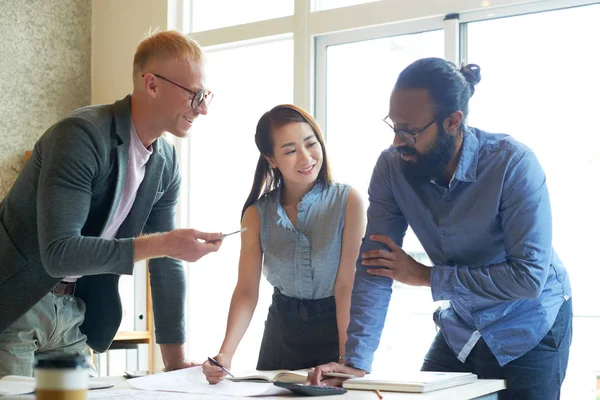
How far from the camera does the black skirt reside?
2.13m

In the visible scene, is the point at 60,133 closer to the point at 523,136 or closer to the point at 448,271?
the point at 448,271

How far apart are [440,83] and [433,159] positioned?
0.61ft

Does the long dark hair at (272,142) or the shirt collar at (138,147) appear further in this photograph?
the long dark hair at (272,142)

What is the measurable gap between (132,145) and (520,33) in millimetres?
2159

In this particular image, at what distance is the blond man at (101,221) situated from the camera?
1.77 meters

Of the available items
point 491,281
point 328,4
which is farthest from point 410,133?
point 328,4

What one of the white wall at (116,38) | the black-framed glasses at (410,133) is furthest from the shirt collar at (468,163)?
the white wall at (116,38)

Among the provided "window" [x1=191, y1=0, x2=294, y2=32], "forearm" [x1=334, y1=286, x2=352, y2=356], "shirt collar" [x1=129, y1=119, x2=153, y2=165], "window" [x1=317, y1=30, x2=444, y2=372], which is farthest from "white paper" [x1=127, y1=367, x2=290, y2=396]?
"window" [x1=191, y1=0, x2=294, y2=32]

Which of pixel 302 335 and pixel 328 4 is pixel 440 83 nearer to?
pixel 302 335

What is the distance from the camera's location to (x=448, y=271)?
5.69ft

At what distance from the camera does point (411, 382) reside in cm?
144

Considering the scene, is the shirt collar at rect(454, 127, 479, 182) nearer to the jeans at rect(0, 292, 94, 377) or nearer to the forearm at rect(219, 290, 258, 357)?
the forearm at rect(219, 290, 258, 357)

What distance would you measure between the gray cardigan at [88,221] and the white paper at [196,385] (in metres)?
0.28

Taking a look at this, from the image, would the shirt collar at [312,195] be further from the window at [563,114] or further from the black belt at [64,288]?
the window at [563,114]
